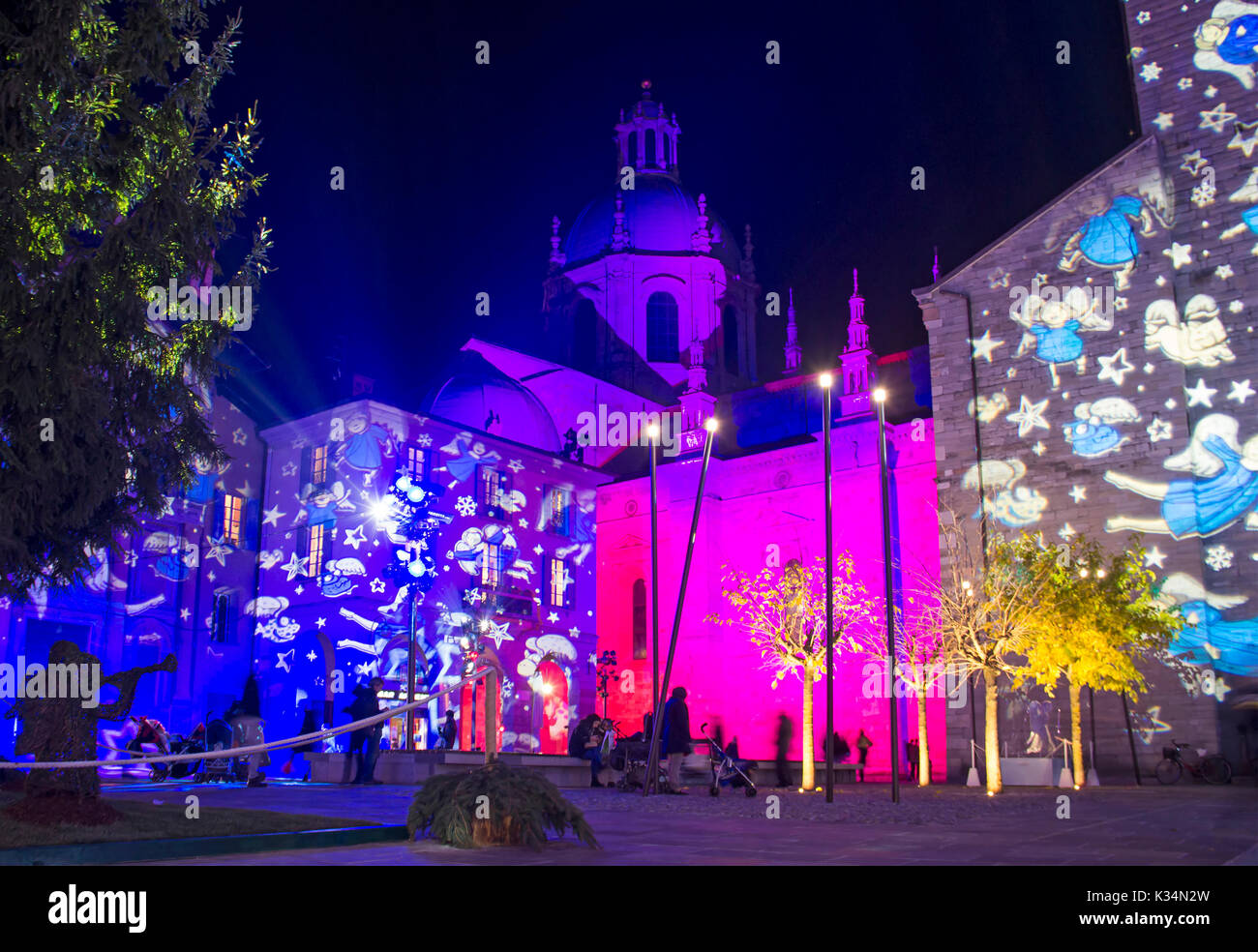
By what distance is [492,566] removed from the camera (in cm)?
4266

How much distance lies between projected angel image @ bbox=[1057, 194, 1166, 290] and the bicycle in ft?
40.3

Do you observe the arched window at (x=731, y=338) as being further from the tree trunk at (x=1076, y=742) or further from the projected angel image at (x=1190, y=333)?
the tree trunk at (x=1076, y=742)

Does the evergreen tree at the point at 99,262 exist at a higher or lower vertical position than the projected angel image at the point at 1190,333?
lower

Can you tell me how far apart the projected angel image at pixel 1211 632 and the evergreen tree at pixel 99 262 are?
23653 millimetres

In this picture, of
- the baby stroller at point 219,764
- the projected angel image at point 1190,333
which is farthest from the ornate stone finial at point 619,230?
the baby stroller at point 219,764

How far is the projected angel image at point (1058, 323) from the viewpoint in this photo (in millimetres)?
29641

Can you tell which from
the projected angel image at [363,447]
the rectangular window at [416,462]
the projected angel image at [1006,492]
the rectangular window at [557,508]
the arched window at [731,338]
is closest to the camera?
the projected angel image at [1006,492]

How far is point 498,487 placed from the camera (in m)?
43.8

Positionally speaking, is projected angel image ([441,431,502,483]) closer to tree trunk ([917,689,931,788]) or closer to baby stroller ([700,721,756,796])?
tree trunk ([917,689,931,788])

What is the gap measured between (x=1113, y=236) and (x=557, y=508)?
82.7ft

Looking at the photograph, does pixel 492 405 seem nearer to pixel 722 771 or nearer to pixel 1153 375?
pixel 1153 375

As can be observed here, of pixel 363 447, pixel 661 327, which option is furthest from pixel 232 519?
pixel 661 327
